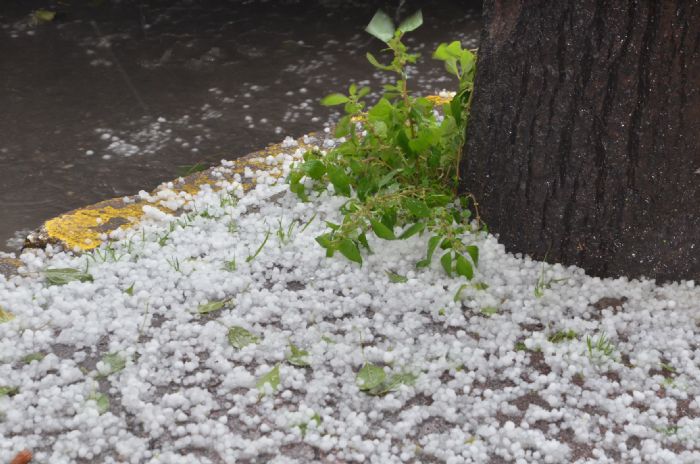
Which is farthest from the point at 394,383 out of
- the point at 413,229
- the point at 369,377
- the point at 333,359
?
the point at 413,229

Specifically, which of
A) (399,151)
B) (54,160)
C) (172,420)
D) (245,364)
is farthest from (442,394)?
(54,160)

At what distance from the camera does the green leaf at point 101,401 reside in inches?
79.5

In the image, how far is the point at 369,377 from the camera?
211 centimetres

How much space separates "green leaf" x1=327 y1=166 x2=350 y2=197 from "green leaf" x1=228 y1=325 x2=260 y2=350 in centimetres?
66

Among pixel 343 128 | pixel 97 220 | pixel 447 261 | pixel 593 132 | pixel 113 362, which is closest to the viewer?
pixel 113 362

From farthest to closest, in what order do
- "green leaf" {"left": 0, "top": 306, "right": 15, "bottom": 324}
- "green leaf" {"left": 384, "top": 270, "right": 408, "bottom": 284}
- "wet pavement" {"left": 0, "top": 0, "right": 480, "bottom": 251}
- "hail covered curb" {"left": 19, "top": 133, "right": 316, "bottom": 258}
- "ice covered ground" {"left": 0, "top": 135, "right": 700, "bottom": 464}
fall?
1. "wet pavement" {"left": 0, "top": 0, "right": 480, "bottom": 251}
2. "hail covered curb" {"left": 19, "top": 133, "right": 316, "bottom": 258}
3. "green leaf" {"left": 384, "top": 270, "right": 408, "bottom": 284}
4. "green leaf" {"left": 0, "top": 306, "right": 15, "bottom": 324}
5. "ice covered ground" {"left": 0, "top": 135, "right": 700, "bottom": 464}

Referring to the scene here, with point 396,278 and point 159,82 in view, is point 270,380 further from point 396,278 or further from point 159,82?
point 159,82

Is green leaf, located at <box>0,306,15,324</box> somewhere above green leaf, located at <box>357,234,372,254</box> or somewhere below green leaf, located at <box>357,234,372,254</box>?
below

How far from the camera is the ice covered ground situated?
76.9 inches

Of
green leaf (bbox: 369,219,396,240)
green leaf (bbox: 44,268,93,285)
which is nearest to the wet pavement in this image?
green leaf (bbox: 44,268,93,285)

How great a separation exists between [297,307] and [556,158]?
2.60ft

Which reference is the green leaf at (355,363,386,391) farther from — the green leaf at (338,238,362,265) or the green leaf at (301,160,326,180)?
the green leaf at (301,160,326,180)

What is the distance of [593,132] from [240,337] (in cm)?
104

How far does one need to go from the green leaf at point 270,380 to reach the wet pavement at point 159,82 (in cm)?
168
